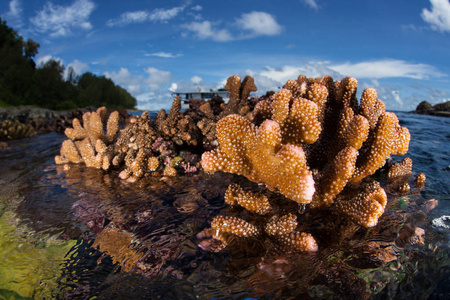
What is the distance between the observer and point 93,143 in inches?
219

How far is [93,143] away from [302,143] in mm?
4893

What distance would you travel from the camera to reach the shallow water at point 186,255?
173cm

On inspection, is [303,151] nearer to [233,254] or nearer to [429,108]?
[233,254]

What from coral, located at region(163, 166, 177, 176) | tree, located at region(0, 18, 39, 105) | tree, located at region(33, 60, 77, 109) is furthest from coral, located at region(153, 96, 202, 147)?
tree, located at region(33, 60, 77, 109)

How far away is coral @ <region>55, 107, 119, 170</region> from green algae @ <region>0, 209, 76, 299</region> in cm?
219

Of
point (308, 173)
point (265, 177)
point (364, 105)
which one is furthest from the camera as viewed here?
point (364, 105)

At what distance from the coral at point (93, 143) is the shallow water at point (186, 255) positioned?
1521mm

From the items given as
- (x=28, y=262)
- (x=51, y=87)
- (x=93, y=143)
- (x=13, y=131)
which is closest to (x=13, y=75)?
(x=51, y=87)

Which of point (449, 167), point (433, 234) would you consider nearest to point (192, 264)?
point (433, 234)

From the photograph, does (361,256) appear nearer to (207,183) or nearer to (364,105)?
(364,105)

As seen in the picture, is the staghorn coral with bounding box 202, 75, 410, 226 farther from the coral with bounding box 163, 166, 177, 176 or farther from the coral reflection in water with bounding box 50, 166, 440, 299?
the coral with bounding box 163, 166, 177, 176

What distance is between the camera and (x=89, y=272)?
6.57 feet

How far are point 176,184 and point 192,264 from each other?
1996mm

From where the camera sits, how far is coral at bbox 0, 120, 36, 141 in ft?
32.6
